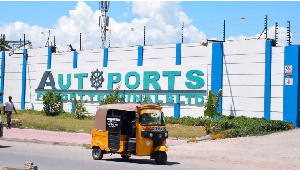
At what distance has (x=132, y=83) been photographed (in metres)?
31.3

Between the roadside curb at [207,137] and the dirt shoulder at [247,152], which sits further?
the roadside curb at [207,137]

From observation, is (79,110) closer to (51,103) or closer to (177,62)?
(51,103)

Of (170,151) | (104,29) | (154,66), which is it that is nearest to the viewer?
(170,151)

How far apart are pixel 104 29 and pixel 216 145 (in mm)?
20005

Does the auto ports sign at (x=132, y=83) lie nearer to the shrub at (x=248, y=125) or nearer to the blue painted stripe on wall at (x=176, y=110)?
the blue painted stripe on wall at (x=176, y=110)

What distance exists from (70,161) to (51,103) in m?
22.2

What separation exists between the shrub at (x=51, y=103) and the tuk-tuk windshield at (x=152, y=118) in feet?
73.7

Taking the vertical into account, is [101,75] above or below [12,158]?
above

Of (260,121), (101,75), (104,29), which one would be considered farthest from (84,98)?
(260,121)

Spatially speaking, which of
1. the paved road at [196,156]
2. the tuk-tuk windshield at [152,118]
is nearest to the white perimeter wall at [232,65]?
the paved road at [196,156]

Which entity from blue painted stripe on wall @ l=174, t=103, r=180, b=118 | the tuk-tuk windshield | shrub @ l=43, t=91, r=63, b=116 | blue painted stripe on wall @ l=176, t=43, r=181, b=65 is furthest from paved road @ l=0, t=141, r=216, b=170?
shrub @ l=43, t=91, r=63, b=116

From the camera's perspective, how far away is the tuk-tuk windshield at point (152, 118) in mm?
13539

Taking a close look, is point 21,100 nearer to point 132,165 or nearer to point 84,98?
point 84,98

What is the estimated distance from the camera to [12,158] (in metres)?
14.0
